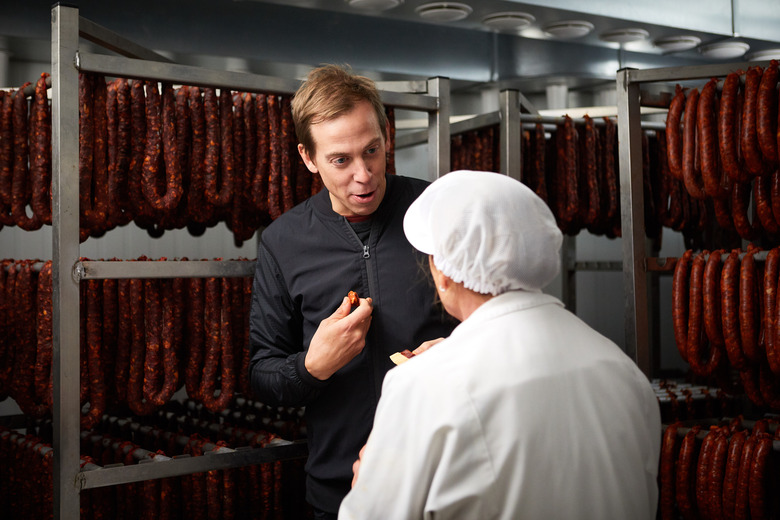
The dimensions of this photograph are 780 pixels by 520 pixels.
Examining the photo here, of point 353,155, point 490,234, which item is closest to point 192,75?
point 353,155

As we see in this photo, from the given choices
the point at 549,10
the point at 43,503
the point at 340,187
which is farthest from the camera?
the point at 549,10

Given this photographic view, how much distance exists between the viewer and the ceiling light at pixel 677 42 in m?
6.03

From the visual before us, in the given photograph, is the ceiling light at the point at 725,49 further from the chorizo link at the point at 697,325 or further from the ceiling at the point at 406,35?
the chorizo link at the point at 697,325

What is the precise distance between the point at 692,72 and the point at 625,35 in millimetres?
2727

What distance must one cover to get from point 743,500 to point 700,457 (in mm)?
254

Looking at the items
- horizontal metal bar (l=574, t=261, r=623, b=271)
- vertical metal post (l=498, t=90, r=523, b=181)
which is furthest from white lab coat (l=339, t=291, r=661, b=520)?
horizontal metal bar (l=574, t=261, r=623, b=271)

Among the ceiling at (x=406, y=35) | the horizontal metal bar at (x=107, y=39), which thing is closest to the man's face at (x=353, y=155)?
the horizontal metal bar at (x=107, y=39)

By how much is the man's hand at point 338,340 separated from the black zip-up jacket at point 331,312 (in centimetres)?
8

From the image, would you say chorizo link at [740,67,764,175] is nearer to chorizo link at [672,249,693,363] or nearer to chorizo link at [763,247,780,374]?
chorizo link at [763,247,780,374]

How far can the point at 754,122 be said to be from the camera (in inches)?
124

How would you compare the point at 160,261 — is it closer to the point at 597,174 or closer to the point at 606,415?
the point at 606,415

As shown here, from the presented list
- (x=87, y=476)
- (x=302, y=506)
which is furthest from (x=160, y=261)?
(x=302, y=506)

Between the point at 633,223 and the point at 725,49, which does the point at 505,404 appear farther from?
the point at 725,49

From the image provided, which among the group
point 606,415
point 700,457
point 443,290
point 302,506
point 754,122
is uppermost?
point 754,122
